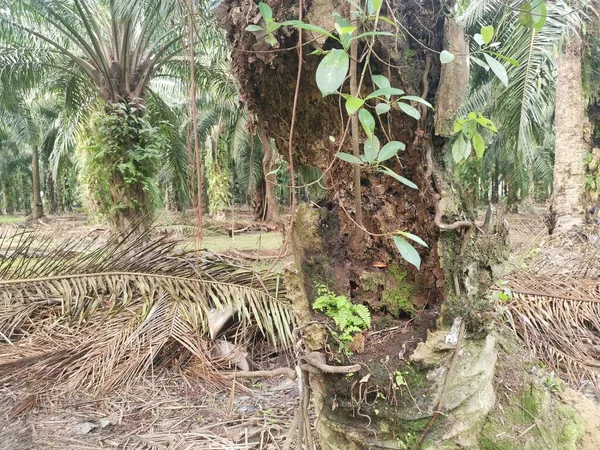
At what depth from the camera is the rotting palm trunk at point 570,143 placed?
419 centimetres

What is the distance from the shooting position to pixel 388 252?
1.35 metres

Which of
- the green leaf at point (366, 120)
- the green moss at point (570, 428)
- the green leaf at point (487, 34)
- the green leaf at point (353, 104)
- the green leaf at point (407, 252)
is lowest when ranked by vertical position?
the green moss at point (570, 428)

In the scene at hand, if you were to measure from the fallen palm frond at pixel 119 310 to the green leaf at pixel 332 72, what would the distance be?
153 cm

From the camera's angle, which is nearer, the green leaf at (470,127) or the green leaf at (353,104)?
the green leaf at (353,104)

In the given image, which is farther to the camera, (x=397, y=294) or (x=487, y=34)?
(x=397, y=294)

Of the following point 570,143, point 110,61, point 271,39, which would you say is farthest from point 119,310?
point 570,143

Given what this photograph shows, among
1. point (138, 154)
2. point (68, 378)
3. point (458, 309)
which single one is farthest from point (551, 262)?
point (138, 154)

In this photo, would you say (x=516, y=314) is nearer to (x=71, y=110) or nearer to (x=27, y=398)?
(x=27, y=398)

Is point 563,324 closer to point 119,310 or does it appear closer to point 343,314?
point 343,314

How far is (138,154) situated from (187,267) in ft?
10.0

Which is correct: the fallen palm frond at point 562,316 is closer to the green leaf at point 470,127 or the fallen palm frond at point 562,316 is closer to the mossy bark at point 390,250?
the mossy bark at point 390,250

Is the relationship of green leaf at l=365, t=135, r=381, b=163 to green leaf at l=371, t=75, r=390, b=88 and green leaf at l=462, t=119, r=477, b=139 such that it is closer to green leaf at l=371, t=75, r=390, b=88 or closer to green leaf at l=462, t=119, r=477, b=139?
green leaf at l=371, t=75, r=390, b=88

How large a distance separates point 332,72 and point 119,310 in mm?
2141

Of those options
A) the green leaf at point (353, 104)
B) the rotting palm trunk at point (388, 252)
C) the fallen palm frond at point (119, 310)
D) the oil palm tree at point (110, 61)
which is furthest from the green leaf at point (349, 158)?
the oil palm tree at point (110, 61)
